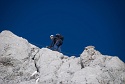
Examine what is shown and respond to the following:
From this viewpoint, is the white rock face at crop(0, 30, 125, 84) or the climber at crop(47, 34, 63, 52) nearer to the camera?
the white rock face at crop(0, 30, 125, 84)

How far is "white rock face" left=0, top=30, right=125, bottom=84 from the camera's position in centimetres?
1580

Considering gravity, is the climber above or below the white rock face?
above

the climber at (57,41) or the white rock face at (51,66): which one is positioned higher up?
the climber at (57,41)

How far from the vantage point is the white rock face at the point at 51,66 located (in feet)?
51.8

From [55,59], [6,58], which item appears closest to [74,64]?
[55,59]

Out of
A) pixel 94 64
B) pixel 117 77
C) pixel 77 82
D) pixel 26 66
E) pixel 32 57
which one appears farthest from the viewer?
pixel 32 57

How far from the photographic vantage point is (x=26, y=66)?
20.8 metres

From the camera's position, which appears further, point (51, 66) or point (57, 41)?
point (57, 41)

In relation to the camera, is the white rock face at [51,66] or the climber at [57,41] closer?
the white rock face at [51,66]

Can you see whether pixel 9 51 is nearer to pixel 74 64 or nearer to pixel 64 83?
pixel 74 64

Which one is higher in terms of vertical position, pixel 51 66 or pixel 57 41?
pixel 57 41

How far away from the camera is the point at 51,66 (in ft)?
66.4

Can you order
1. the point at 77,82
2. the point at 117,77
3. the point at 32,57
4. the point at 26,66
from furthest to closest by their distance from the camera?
the point at 32,57 < the point at 26,66 < the point at 117,77 < the point at 77,82

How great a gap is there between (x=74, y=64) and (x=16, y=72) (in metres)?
6.88
